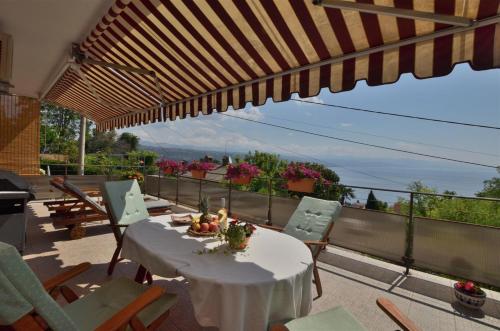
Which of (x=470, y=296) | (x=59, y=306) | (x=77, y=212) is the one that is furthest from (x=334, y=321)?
(x=77, y=212)

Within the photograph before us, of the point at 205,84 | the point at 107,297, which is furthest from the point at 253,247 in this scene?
the point at 205,84

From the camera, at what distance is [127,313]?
1.72 meters

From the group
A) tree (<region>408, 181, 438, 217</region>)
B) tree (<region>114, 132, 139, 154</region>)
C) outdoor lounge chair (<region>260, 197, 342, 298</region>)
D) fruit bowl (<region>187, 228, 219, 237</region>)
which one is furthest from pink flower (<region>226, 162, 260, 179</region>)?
tree (<region>114, 132, 139, 154</region>)

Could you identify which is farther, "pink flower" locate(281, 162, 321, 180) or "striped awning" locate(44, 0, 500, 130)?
"pink flower" locate(281, 162, 321, 180)

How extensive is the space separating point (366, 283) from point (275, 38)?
3.25 m

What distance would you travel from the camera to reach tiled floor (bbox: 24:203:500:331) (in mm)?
3062

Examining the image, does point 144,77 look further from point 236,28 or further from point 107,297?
point 107,297

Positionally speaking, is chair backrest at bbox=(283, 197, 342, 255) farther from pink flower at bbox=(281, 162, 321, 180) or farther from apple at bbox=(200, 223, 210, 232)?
pink flower at bbox=(281, 162, 321, 180)

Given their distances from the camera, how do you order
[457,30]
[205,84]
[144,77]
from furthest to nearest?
1. [144,77]
2. [205,84]
3. [457,30]

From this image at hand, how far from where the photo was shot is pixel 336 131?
13912cm

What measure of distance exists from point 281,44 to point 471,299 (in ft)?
11.4

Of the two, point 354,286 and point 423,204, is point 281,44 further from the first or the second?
point 423,204

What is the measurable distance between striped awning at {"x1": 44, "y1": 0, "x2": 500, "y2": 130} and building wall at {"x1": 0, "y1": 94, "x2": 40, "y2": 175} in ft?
20.1

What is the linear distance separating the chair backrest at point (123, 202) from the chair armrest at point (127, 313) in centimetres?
213
